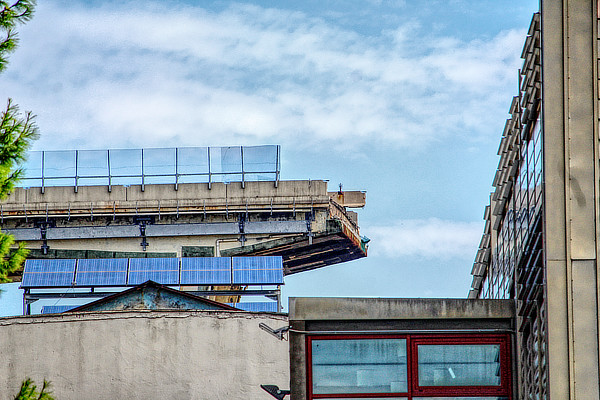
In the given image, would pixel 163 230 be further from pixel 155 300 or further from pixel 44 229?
pixel 155 300

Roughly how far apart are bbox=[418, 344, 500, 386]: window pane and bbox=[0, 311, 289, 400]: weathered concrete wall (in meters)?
6.44

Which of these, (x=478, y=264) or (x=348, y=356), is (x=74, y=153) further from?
(x=348, y=356)

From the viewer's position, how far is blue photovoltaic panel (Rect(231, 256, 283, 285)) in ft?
150

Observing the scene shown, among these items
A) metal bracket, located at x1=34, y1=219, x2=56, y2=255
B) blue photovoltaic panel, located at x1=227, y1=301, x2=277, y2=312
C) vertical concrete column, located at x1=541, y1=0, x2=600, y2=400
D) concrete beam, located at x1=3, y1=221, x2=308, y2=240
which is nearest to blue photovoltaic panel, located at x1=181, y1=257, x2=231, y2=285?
blue photovoltaic panel, located at x1=227, y1=301, x2=277, y2=312

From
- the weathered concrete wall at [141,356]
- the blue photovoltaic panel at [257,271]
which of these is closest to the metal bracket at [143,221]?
the blue photovoltaic panel at [257,271]

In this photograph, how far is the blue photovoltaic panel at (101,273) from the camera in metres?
45.5

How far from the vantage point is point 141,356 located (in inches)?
1160

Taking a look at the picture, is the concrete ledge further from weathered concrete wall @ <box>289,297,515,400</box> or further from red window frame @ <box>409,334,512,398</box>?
red window frame @ <box>409,334,512,398</box>

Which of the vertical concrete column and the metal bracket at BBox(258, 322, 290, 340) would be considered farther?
the metal bracket at BBox(258, 322, 290, 340)

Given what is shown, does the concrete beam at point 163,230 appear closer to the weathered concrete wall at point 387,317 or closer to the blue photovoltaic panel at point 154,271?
the blue photovoltaic panel at point 154,271

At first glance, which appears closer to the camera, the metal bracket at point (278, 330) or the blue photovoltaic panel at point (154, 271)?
the metal bracket at point (278, 330)

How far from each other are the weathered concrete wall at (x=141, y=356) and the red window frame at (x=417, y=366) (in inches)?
234

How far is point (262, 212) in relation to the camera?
54406 mm

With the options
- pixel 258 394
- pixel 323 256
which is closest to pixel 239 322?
pixel 258 394
